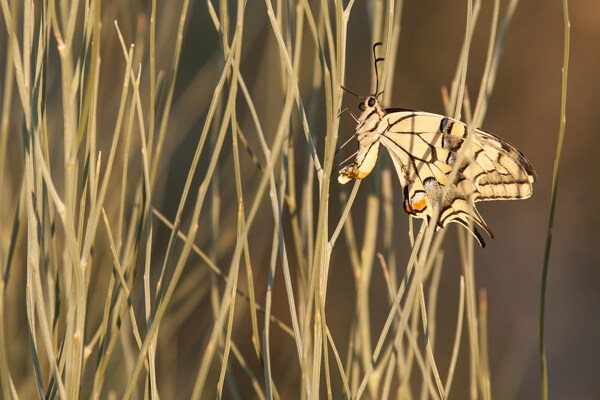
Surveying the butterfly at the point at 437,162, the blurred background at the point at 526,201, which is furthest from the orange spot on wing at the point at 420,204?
the blurred background at the point at 526,201

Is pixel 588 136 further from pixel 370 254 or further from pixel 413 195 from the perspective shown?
pixel 370 254

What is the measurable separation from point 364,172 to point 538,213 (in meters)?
1.76

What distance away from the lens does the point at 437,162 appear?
0.94 meters

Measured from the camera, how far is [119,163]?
107 centimetres

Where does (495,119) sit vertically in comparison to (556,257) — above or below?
above

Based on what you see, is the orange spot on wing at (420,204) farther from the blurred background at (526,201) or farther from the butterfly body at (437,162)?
the blurred background at (526,201)

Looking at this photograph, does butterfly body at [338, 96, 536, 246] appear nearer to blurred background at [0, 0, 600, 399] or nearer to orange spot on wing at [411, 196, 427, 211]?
orange spot on wing at [411, 196, 427, 211]

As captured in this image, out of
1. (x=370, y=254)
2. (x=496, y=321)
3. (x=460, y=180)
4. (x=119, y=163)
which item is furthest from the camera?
(x=496, y=321)

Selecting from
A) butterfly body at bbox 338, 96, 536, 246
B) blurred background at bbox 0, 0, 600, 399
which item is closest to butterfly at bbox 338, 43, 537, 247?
butterfly body at bbox 338, 96, 536, 246

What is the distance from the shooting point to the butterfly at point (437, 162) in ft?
2.77

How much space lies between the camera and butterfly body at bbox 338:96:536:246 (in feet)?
2.77

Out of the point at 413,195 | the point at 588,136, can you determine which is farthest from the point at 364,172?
the point at 588,136

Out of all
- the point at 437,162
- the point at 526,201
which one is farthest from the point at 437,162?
the point at 526,201

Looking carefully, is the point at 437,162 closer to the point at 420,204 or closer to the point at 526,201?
the point at 420,204
